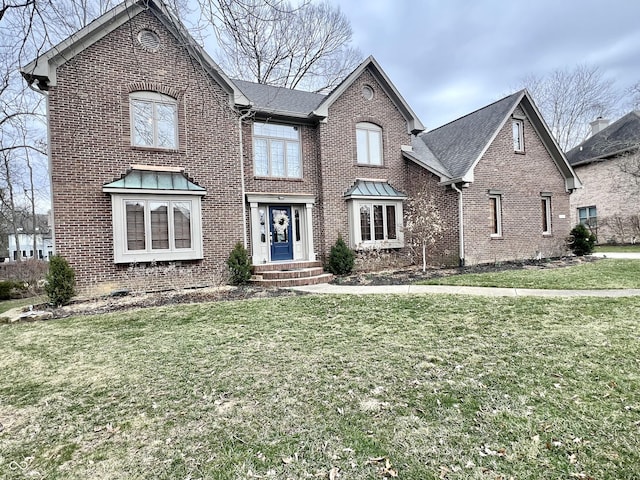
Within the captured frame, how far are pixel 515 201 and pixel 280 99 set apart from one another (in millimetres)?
9861

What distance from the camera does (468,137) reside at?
48.3 ft

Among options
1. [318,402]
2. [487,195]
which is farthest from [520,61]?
[318,402]

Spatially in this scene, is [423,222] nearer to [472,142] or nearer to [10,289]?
[472,142]

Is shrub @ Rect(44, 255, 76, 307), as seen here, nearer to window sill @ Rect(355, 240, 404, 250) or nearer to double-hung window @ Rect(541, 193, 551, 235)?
window sill @ Rect(355, 240, 404, 250)

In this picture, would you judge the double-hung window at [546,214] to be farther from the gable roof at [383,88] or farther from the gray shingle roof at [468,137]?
the gable roof at [383,88]

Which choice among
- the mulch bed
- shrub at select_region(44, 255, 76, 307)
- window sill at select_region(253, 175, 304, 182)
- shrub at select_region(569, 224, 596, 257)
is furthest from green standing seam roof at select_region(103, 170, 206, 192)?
shrub at select_region(569, 224, 596, 257)

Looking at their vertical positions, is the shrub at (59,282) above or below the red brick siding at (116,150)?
below

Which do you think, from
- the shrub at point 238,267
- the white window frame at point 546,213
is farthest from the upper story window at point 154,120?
the white window frame at point 546,213

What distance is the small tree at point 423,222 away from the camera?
39.4 ft

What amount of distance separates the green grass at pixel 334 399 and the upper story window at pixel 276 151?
7.45 metres

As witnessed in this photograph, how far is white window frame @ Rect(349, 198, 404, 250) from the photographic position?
12.8 meters

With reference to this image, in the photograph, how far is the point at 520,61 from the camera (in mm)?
28766

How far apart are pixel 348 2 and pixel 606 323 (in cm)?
568

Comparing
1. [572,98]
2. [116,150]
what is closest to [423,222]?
[116,150]
